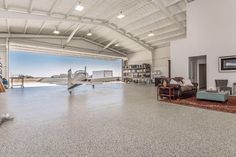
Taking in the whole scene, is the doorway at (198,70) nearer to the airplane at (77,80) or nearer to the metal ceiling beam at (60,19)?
the airplane at (77,80)

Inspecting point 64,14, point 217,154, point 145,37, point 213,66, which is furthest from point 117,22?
point 217,154

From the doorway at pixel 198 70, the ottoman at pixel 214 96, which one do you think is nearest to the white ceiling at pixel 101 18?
the doorway at pixel 198 70

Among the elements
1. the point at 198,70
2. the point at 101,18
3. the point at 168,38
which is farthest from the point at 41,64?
the point at 198,70

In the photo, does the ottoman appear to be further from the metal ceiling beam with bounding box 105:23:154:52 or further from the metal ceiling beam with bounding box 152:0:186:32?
the metal ceiling beam with bounding box 105:23:154:52

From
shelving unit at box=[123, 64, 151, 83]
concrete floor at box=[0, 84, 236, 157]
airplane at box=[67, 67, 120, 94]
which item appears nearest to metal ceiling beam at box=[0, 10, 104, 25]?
airplane at box=[67, 67, 120, 94]

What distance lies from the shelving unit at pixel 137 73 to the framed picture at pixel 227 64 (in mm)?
9391

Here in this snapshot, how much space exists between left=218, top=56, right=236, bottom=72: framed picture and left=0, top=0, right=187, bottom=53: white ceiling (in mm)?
3833

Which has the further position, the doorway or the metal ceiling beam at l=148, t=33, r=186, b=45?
the metal ceiling beam at l=148, t=33, r=186, b=45

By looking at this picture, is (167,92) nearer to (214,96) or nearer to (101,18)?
(214,96)

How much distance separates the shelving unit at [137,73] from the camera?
16.4 m

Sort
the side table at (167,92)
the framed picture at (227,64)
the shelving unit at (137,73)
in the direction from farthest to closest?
the shelving unit at (137,73)
the framed picture at (227,64)
the side table at (167,92)

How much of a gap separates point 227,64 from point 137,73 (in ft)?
35.9

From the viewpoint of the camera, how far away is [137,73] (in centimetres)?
1744

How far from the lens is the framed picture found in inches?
261
